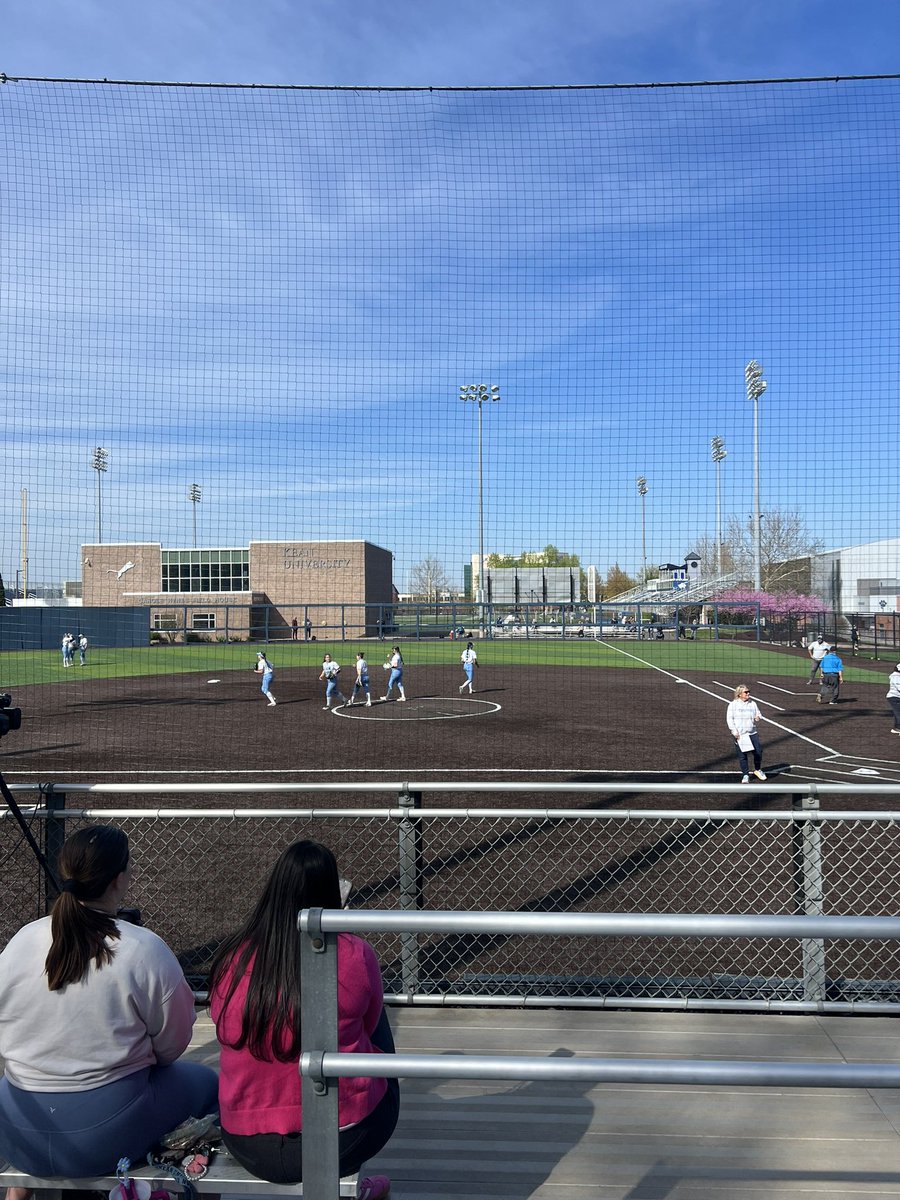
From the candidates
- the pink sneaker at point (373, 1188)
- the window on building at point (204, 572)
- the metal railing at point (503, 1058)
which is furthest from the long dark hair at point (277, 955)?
the window on building at point (204, 572)

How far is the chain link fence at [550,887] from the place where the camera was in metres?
4.40

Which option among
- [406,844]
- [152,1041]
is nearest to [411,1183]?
[152,1041]

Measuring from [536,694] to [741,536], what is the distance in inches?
692

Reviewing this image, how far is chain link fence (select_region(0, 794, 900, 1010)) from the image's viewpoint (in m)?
4.40

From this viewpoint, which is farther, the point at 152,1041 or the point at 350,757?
the point at 350,757

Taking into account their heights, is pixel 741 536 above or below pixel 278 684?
above

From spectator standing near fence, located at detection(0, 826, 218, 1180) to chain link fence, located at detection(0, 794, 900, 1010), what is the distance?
1902 millimetres

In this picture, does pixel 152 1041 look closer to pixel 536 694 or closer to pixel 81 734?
pixel 81 734

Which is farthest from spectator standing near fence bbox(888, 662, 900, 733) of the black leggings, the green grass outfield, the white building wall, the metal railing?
the metal railing

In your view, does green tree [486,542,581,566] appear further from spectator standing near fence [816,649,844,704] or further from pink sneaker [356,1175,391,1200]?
spectator standing near fence [816,649,844,704]

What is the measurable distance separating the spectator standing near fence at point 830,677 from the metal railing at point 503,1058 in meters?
23.2

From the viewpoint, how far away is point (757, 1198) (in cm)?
279

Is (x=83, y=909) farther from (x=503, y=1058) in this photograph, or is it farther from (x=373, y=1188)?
(x=503, y=1058)

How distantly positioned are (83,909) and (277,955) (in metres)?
0.56
